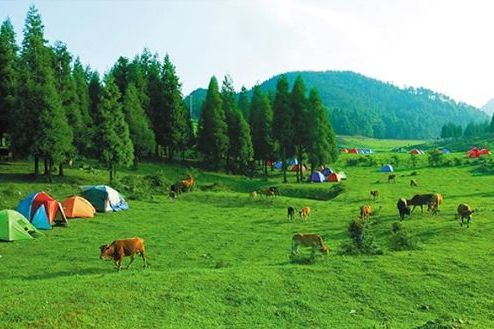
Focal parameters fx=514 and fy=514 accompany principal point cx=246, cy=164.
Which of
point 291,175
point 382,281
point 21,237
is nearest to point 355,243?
point 382,281

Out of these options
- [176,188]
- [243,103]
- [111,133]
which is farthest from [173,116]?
[176,188]

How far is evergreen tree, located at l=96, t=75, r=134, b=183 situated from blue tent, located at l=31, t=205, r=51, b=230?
18.6 m

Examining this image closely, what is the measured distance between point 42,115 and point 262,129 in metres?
31.8

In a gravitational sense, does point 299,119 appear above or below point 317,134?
above

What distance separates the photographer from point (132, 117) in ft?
197

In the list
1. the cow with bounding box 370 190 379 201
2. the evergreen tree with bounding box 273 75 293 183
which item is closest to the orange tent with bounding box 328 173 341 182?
the evergreen tree with bounding box 273 75 293 183

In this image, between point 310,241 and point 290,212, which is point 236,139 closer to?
point 290,212

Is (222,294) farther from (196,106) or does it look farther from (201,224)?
(196,106)

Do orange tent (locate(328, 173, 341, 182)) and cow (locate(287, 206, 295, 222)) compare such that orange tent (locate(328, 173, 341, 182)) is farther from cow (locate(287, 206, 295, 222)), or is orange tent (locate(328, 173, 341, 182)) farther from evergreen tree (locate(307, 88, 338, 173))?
cow (locate(287, 206, 295, 222))

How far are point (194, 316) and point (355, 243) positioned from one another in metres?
9.67

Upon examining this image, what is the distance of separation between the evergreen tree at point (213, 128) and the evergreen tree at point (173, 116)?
265cm

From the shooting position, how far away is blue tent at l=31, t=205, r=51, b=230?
29.6 metres

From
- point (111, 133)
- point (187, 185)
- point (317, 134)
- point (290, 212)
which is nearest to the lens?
point (290, 212)

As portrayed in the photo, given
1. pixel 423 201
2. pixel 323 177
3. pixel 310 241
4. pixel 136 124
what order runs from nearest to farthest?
pixel 310 241 → pixel 423 201 → pixel 323 177 → pixel 136 124
